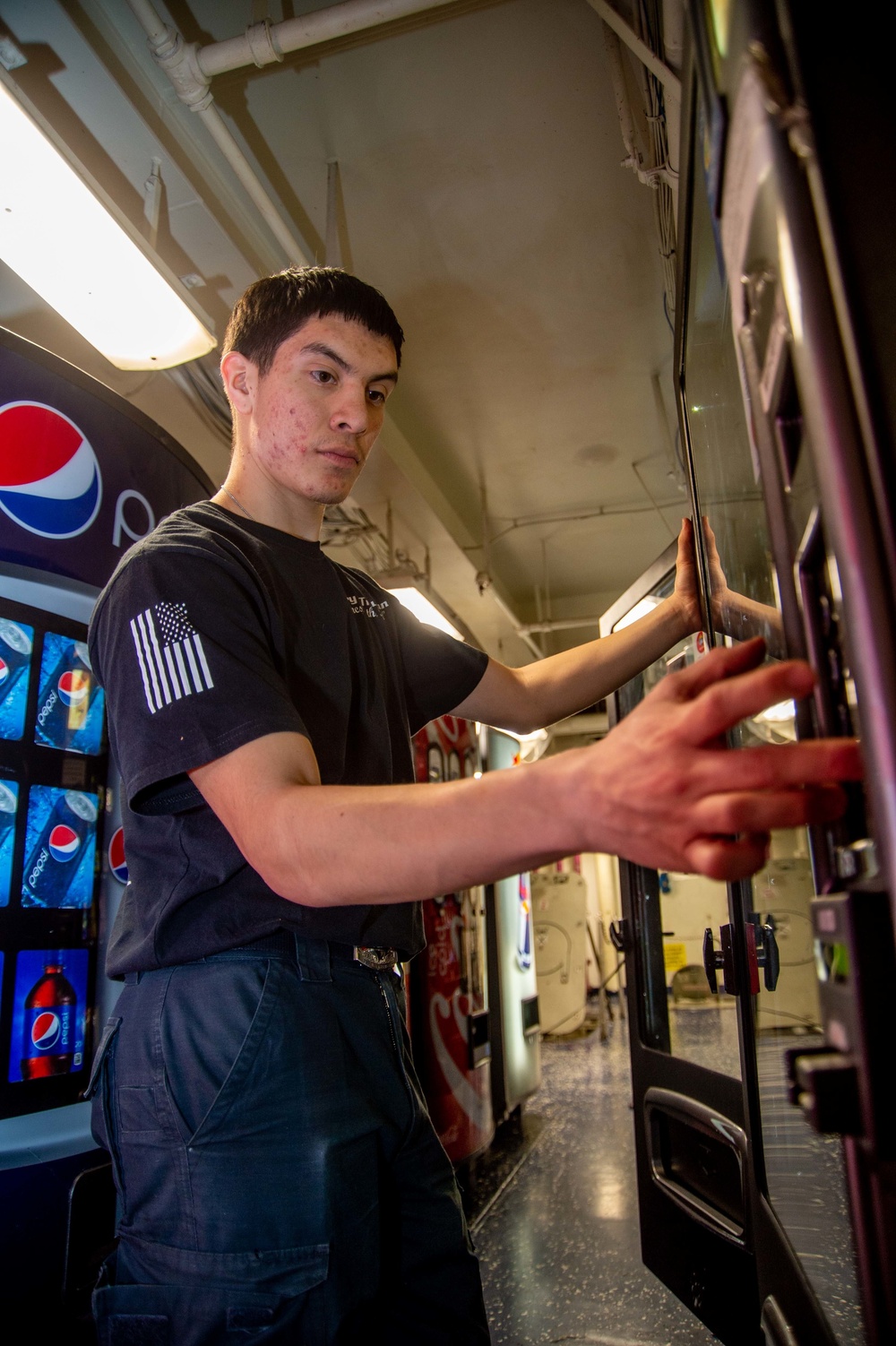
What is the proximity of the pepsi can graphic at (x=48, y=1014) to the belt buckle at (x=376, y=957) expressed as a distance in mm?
1041

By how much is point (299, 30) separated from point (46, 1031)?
2.56 metres

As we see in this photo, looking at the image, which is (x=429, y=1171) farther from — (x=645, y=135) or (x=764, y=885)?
(x=645, y=135)

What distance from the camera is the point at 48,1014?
5.72 ft

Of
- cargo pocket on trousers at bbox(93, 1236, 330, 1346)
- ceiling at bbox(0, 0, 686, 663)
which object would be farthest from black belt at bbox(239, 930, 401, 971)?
ceiling at bbox(0, 0, 686, 663)

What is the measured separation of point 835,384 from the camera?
0.48 m

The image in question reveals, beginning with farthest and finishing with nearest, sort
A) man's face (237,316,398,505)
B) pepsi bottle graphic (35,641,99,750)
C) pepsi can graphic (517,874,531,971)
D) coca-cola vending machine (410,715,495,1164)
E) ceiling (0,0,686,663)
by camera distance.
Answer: pepsi can graphic (517,874,531,971)
coca-cola vending machine (410,715,495,1164)
ceiling (0,0,686,663)
pepsi bottle graphic (35,641,99,750)
man's face (237,316,398,505)

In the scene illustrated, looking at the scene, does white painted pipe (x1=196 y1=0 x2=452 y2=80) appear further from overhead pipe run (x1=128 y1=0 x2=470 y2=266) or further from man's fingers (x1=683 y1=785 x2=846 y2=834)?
man's fingers (x1=683 y1=785 x2=846 y2=834)

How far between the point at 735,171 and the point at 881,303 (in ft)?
0.50

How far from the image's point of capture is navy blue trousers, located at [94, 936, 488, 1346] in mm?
871

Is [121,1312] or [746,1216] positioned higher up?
[121,1312]

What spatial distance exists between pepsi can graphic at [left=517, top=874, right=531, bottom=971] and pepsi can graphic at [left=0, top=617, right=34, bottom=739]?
3.53 m

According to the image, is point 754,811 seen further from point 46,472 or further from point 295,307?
point 46,472

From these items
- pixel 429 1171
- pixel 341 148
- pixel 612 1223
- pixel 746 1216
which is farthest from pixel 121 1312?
pixel 341 148

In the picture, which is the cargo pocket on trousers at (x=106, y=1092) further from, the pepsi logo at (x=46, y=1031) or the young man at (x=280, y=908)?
the pepsi logo at (x=46, y=1031)
